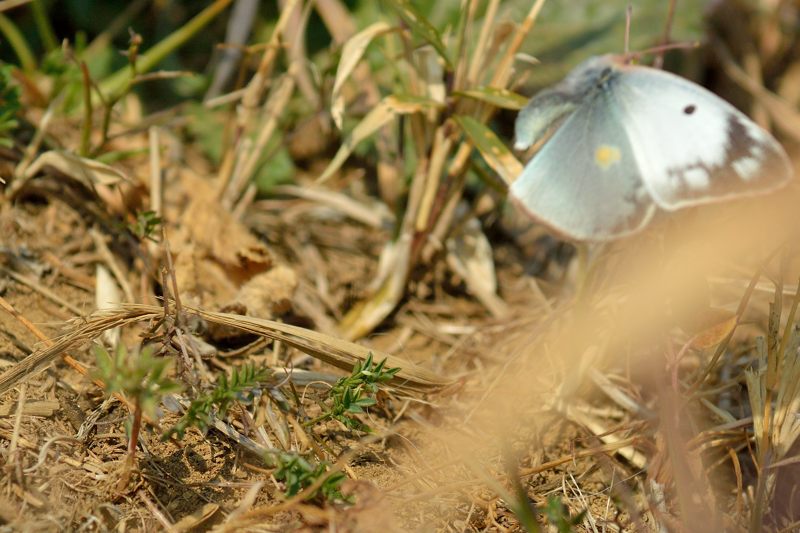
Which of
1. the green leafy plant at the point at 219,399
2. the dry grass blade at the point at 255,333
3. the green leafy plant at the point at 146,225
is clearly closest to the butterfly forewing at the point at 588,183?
the dry grass blade at the point at 255,333

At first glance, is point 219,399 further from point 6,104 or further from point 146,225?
point 6,104

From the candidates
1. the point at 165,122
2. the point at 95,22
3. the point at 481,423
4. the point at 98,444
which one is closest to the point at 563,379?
the point at 481,423

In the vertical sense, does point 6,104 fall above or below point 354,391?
above

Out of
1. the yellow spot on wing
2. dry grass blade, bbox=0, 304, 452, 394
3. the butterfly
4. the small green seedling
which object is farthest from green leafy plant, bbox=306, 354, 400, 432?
the yellow spot on wing

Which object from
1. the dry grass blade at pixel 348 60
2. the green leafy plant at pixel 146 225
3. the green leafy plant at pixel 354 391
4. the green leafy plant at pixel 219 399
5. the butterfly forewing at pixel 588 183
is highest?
the dry grass blade at pixel 348 60

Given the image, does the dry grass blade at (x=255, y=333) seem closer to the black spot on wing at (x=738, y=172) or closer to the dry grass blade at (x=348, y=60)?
the dry grass blade at (x=348, y=60)

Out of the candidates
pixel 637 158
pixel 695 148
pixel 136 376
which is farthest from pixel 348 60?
pixel 136 376
